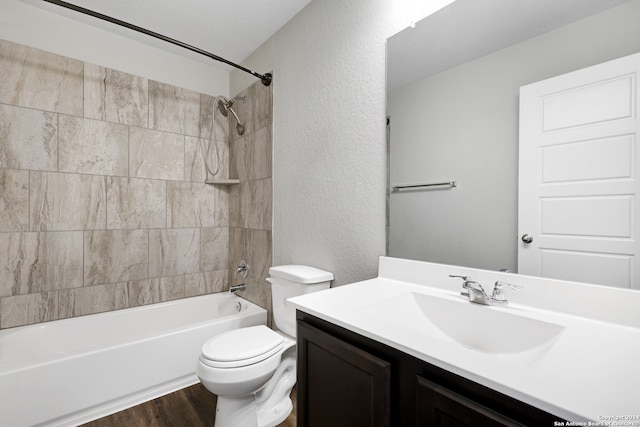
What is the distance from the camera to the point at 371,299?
1088 mm

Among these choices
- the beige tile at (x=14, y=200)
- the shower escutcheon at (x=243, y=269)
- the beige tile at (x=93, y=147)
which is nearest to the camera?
the beige tile at (x=14, y=200)

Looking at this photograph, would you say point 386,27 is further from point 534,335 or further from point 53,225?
point 53,225

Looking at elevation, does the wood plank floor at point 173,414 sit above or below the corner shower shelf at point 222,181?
below

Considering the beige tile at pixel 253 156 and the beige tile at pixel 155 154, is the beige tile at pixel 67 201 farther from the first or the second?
the beige tile at pixel 253 156

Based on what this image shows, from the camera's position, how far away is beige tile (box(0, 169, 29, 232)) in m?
1.84

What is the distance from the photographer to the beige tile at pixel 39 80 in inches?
72.6

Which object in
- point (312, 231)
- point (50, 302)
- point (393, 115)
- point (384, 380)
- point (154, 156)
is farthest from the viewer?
point (154, 156)

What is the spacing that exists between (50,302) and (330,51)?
2477mm

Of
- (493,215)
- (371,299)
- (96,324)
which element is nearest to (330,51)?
(493,215)

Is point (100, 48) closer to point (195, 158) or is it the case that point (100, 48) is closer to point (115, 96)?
point (115, 96)

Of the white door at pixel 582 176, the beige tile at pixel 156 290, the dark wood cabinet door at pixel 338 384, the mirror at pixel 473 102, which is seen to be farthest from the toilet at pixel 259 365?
the beige tile at pixel 156 290

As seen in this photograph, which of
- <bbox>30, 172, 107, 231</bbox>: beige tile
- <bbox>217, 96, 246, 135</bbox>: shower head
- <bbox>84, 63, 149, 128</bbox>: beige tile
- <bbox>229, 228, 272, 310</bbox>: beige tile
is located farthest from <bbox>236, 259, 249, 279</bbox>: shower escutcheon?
<bbox>84, 63, 149, 128</bbox>: beige tile

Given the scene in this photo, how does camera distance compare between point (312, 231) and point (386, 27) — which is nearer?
point (386, 27)

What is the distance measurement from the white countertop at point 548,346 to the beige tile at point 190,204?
1.83m
